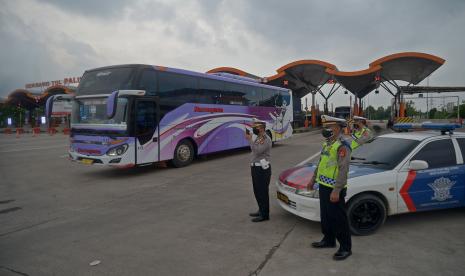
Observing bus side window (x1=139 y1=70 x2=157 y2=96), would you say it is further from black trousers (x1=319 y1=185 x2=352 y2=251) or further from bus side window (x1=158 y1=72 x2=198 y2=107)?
black trousers (x1=319 y1=185 x2=352 y2=251)

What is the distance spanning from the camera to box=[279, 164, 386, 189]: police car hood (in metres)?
4.59

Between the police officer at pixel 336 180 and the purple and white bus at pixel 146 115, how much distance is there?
573 cm

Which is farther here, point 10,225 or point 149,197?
point 149,197

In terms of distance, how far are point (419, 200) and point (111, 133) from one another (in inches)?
285

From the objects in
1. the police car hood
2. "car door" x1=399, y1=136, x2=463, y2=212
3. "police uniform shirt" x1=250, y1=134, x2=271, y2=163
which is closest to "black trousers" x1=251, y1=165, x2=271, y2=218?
"police uniform shirt" x1=250, y1=134, x2=271, y2=163

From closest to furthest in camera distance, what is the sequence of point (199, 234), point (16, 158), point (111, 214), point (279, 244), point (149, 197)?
point (279, 244) < point (199, 234) < point (111, 214) < point (149, 197) < point (16, 158)

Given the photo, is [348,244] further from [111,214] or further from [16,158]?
[16,158]

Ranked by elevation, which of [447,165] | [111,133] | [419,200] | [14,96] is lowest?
[419,200]

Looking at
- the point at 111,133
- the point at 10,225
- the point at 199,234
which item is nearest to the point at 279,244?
the point at 199,234

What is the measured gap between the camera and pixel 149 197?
689 centimetres

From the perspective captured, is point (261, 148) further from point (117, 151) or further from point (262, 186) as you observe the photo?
point (117, 151)

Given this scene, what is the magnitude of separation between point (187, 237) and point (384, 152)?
327 centimetres

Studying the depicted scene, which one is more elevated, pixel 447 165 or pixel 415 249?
pixel 447 165

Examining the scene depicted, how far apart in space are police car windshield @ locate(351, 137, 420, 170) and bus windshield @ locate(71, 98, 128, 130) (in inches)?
237
